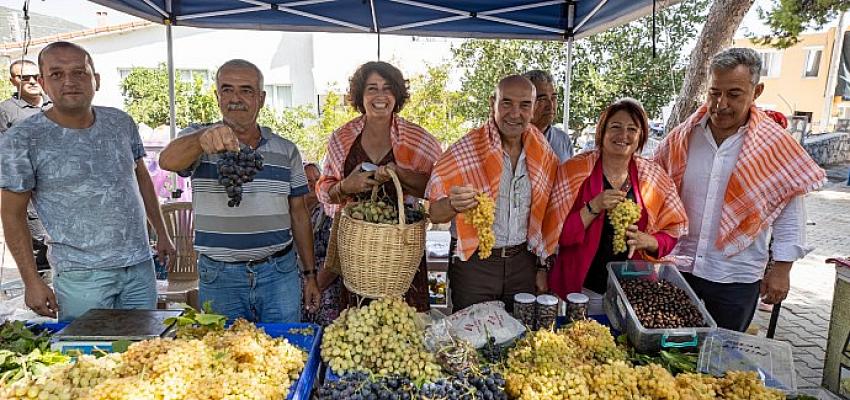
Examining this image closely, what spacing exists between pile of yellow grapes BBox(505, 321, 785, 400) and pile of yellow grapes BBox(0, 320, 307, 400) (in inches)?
32.5

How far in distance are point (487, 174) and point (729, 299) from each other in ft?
4.90

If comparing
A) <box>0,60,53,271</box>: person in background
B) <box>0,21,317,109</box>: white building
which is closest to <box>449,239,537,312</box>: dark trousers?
<box>0,60,53,271</box>: person in background

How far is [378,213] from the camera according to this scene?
212cm

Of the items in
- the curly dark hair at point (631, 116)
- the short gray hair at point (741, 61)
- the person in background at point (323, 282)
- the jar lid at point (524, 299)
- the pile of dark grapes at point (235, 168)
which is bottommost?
the person in background at point (323, 282)

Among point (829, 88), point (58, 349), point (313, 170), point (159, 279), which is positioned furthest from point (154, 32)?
point (829, 88)

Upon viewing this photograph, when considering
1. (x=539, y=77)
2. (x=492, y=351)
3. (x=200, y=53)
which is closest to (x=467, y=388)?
(x=492, y=351)

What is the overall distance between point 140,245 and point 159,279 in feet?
7.10

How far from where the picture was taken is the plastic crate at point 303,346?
1751 mm

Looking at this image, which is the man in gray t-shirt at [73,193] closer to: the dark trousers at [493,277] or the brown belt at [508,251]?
the dark trousers at [493,277]

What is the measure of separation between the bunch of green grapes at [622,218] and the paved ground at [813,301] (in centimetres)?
255

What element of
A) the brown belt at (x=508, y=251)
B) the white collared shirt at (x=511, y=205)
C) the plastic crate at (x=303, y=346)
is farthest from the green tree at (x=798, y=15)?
the plastic crate at (x=303, y=346)

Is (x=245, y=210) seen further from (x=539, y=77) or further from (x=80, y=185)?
(x=539, y=77)

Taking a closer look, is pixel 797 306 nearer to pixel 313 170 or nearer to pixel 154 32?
pixel 313 170

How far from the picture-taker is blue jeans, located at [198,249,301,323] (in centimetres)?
258
